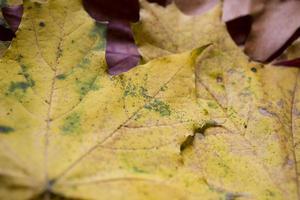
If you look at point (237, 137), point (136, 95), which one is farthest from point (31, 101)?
point (237, 137)

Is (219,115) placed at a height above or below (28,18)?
below

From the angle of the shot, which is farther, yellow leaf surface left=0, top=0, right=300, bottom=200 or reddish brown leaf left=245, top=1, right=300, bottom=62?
reddish brown leaf left=245, top=1, right=300, bottom=62

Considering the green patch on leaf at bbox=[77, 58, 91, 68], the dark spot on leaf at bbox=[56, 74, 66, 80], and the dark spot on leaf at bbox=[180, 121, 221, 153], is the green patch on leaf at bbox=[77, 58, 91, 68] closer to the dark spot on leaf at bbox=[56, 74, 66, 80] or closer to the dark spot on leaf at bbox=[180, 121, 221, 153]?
the dark spot on leaf at bbox=[56, 74, 66, 80]

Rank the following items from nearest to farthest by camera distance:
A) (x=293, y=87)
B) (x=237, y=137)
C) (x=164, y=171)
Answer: (x=164, y=171) < (x=237, y=137) < (x=293, y=87)

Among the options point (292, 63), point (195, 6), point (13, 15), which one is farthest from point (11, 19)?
point (292, 63)

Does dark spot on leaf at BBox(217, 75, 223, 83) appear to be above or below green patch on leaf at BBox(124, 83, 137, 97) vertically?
below

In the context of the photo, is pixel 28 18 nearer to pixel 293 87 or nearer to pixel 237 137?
pixel 237 137

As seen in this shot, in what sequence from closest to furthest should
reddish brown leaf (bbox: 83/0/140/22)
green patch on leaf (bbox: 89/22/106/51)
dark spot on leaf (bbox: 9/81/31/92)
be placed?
dark spot on leaf (bbox: 9/81/31/92) → green patch on leaf (bbox: 89/22/106/51) → reddish brown leaf (bbox: 83/0/140/22)

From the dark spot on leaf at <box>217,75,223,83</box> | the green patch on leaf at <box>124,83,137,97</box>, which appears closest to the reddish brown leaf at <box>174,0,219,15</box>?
the dark spot on leaf at <box>217,75,223,83</box>

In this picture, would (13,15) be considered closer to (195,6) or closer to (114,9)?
(114,9)
